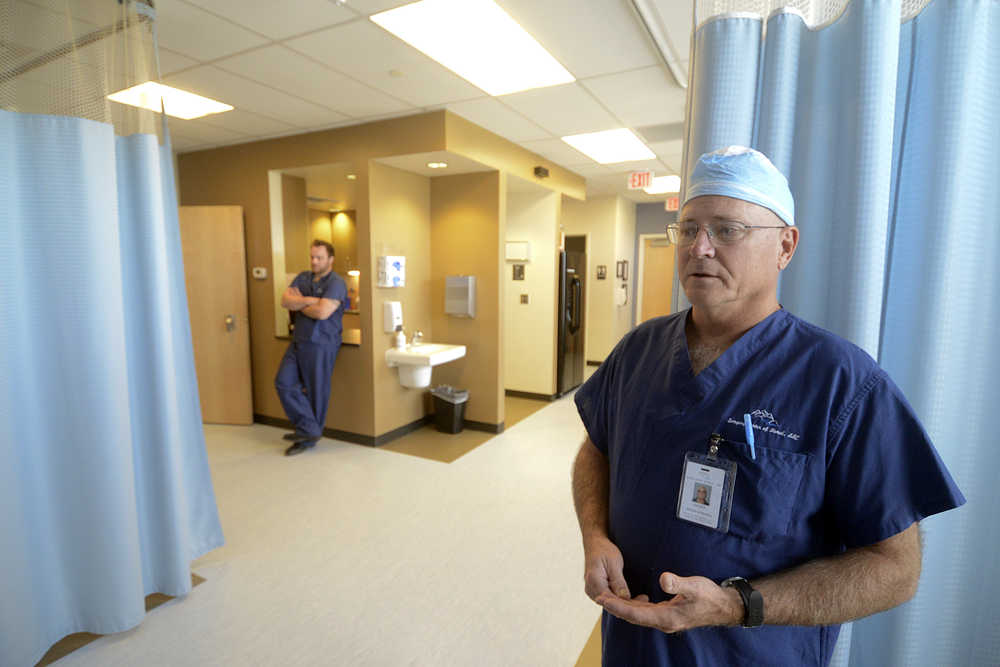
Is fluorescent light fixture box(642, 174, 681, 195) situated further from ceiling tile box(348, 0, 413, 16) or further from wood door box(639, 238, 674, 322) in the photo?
ceiling tile box(348, 0, 413, 16)

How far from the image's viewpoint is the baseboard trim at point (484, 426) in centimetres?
452

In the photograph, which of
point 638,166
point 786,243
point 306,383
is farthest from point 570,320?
point 786,243

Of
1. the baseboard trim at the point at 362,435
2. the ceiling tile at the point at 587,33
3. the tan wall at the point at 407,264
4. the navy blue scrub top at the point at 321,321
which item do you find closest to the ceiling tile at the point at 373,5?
the ceiling tile at the point at 587,33

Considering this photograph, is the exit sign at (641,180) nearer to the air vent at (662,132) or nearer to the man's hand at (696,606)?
the air vent at (662,132)

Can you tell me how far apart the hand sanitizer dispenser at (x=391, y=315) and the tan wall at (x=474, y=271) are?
2.09 feet

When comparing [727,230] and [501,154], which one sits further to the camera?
[501,154]

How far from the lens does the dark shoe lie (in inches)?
154

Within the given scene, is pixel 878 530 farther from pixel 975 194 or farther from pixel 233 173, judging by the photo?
pixel 233 173

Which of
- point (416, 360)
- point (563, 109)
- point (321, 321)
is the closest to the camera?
point (563, 109)

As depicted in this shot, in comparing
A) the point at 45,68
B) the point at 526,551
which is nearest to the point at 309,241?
the point at 45,68

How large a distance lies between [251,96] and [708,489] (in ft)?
11.9

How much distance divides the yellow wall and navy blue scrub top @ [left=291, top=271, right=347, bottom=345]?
28 cm

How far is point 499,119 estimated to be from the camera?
3.73 m

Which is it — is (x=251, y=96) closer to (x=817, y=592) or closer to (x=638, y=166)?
(x=638, y=166)
